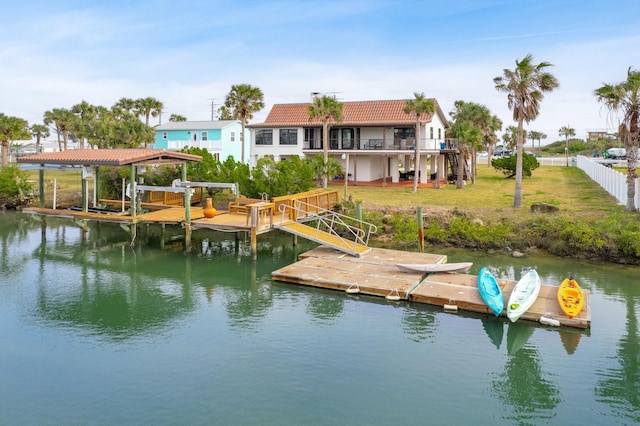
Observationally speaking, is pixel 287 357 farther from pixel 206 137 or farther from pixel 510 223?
pixel 206 137

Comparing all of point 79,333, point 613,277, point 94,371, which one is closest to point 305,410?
point 94,371

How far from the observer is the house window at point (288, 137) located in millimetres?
49219

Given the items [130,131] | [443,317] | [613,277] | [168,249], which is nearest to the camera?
[443,317]

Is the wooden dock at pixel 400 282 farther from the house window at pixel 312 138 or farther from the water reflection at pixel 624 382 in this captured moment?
the house window at pixel 312 138

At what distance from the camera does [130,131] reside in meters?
50.5

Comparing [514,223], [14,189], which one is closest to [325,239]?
[514,223]

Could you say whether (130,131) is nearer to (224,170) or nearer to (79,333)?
(224,170)

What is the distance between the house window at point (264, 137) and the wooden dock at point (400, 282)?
91.9ft

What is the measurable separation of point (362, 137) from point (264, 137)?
9248mm

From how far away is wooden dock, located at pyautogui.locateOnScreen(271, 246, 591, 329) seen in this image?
16.7 m

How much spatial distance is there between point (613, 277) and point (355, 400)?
578 inches

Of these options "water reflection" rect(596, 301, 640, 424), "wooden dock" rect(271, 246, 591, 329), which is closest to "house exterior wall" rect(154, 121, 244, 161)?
"wooden dock" rect(271, 246, 591, 329)

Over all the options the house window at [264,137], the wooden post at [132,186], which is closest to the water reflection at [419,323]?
the wooden post at [132,186]

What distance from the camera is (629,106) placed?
26.9m
